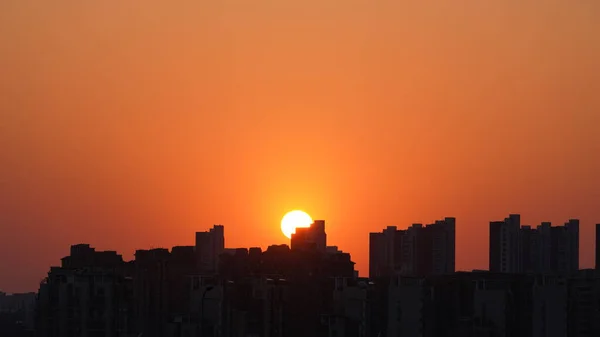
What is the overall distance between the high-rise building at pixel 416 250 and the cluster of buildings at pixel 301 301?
18660 mm

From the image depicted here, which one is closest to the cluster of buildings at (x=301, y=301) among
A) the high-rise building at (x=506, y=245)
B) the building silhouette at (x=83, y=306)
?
the building silhouette at (x=83, y=306)

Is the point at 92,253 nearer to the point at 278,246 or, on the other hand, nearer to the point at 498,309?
the point at 278,246

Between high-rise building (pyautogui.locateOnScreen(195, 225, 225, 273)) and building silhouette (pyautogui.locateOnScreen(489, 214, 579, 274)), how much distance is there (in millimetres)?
33238

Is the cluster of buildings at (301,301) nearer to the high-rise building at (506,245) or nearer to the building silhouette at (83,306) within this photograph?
the building silhouette at (83,306)

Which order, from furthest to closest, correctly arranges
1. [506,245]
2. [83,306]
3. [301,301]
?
[506,245] < [301,301] < [83,306]

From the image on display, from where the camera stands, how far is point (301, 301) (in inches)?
4094

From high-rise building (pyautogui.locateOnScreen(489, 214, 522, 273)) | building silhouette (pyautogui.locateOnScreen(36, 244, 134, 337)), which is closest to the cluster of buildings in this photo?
building silhouette (pyautogui.locateOnScreen(36, 244, 134, 337))

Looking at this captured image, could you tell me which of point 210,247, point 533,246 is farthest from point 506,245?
point 210,247

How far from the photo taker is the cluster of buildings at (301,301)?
3612 inches

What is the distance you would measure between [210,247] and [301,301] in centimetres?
4629

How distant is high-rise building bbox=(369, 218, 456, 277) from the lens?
138 metres

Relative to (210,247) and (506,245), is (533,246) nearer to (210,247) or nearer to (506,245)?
(506,245)

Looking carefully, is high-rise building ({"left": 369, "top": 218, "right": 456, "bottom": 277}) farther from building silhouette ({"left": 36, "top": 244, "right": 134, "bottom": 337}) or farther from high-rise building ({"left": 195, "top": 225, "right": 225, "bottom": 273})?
building silhouette ({"left": 36, "top": 244, "right": 134, "bottom": 337})

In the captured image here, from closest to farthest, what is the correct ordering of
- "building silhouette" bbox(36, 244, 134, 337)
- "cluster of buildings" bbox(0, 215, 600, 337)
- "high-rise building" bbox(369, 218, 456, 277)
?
"cluster of buildings" bbox(0, 215, 600, 337) → "building silhouette" bbox(36, 244, 134, 337) → "high-rise building" bbox(369, 218, 456, 277)
